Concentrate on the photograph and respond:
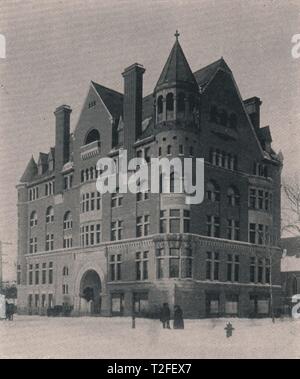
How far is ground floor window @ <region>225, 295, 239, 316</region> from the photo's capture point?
131 feet

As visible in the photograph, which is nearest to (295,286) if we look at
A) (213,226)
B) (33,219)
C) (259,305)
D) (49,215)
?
(259,305)

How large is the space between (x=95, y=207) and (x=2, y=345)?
26.2 metres

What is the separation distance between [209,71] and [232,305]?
1758 cm

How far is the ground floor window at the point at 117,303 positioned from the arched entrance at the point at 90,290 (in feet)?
12.2

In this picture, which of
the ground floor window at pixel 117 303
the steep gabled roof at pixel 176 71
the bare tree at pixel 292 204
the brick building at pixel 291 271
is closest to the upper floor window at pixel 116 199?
the ground floor window at pixel 117 303

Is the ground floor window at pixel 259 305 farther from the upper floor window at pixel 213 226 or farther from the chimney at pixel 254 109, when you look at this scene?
the chimney at pixel 254 109

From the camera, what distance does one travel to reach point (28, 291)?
52875mm

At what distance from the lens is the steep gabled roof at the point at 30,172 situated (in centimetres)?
5530

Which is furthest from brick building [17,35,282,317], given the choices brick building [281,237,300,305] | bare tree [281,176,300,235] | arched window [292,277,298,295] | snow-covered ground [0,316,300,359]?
arched window [292,277,298,295]

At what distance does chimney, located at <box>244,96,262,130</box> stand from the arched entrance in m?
18.3

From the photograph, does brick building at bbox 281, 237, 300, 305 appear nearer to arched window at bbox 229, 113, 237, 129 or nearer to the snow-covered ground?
arched window at bbox 229, 113, 237, 129

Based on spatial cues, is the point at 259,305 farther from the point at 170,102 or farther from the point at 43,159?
the point at 43,159

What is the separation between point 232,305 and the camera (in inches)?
1578
